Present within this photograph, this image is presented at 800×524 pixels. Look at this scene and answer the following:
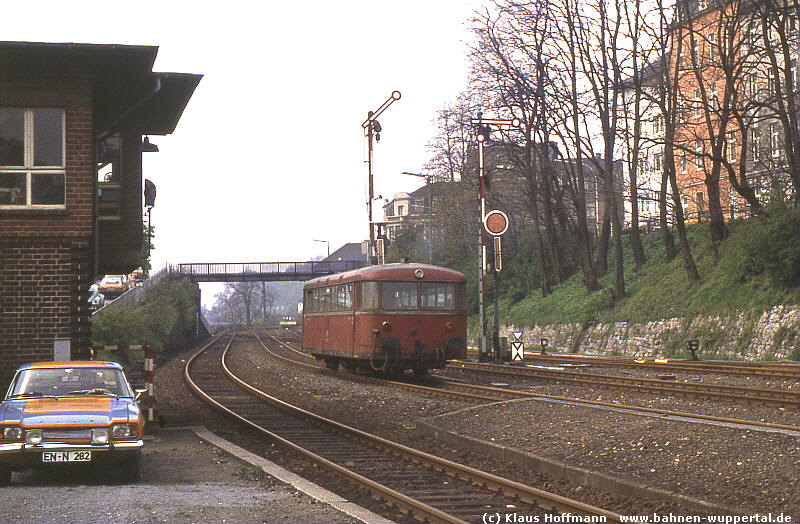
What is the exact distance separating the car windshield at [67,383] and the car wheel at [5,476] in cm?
98

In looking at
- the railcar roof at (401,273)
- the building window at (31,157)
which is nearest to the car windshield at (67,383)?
the building window at (31,157)

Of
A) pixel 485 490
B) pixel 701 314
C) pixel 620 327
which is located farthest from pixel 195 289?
pixel 485 490

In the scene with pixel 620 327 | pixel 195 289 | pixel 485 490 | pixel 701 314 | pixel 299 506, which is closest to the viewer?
pixel 299 506

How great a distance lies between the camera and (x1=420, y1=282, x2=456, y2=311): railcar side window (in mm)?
24281

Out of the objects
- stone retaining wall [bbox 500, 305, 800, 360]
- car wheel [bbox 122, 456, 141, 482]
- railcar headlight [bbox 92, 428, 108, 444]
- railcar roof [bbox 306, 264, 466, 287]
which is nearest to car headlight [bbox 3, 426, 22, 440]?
railcar headlight [bbox 92, 428, 108, 444]

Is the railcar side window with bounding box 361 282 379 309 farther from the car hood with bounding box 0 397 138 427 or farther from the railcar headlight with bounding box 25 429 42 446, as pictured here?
the railcar headlight with bounding box 25 429 42 446

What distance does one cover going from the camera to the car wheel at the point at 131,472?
33.8 ft

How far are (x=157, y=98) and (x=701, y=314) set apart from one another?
2011cm

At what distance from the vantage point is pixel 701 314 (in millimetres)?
31578

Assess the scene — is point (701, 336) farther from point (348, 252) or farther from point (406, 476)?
point (348, 252)

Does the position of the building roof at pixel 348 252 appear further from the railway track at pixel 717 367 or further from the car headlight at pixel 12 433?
the car headlight at pixel 12 433

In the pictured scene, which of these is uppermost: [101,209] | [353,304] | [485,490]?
[101,209]

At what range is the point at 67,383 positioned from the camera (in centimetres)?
1102

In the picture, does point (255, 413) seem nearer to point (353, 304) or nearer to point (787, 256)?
point (353, 304)
